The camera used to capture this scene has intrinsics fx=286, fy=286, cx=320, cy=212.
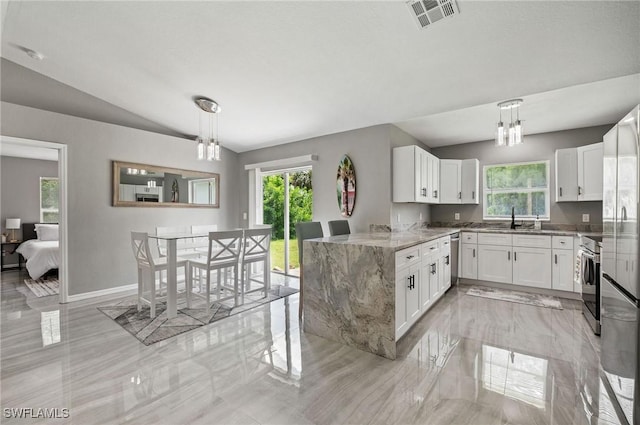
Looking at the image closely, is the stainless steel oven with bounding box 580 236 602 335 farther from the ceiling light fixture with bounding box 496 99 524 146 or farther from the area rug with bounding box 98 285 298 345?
the area rug with bounding box 98 285 298 345

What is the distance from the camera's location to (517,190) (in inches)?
190

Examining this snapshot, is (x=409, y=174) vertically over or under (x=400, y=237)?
over

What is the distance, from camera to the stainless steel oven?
2.85m

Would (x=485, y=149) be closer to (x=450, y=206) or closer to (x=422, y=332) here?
(x=450, y=206)

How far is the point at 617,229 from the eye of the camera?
184 cm

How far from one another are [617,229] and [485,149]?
351 centimetres

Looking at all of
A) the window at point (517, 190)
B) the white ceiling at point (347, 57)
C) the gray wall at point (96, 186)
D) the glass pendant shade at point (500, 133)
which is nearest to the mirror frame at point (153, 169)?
the gray wall at point (96, 186)

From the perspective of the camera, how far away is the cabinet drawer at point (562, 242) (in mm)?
3854

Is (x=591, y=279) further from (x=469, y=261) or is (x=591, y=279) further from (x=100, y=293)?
(x=100, y=293)

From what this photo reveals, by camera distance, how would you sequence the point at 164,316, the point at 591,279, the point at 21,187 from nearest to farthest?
the point at 591,279 → the point at 164,316 → the point at 21,187

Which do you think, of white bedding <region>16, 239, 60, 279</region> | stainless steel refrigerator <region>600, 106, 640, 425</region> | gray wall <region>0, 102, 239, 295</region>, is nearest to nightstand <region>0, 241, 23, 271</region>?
white bedding <region>16, 239, 60, 279</region>

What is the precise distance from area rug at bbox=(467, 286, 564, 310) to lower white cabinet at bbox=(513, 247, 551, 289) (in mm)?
169

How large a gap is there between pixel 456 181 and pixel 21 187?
8.83 metres

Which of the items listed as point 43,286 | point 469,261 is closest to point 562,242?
point 469,261
